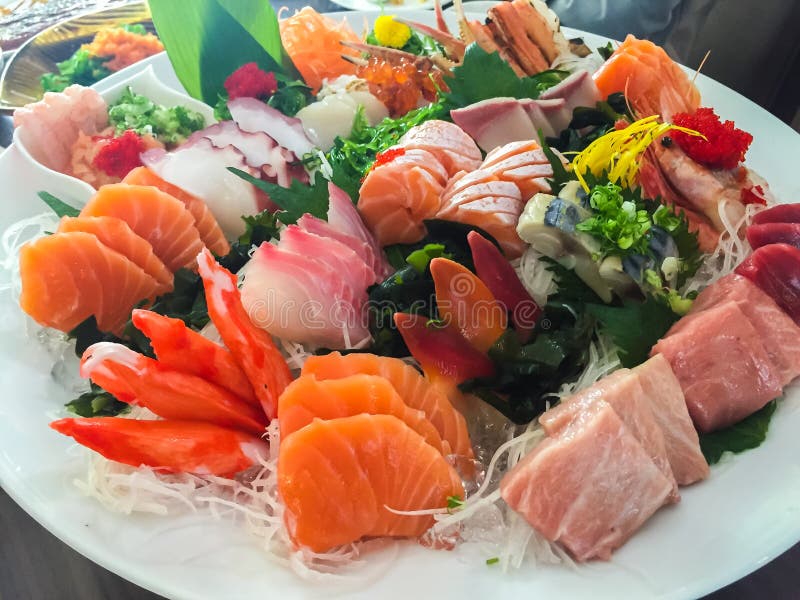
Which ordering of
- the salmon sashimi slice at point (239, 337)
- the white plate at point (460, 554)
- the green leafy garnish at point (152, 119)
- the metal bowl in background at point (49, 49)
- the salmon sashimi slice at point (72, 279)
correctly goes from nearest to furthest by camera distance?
1. the white plate at point (460, 554)
2. the salmon sashimi slice at point (239, 337)
3. the salmon sashimi slice at point (72, 279)
4. the green leafy garnish at point (152, 119)
5. the metal bowl in background at point (49, 49)

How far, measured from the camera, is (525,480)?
160 centimetres

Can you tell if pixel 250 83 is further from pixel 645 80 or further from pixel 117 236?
pixel 645 80

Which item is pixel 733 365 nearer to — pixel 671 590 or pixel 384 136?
pixel 671 590

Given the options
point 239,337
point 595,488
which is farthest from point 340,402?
point 595,488

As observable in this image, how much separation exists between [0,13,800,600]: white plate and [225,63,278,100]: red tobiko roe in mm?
2160

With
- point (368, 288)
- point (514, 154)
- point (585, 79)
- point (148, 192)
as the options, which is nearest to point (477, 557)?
point (368, 288)

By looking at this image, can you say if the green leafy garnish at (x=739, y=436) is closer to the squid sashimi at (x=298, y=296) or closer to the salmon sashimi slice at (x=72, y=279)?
the squid sashimi at (x=298, y=296)

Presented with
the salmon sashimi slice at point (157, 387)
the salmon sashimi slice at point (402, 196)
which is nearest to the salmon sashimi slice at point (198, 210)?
the salmon sashimi slice at point (402, 196)

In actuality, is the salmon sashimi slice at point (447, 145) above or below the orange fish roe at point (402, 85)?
above

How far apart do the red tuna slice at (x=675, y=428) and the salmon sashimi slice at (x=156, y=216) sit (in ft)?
5.95

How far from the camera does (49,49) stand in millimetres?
4082

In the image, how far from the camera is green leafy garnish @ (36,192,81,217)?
8.82ft

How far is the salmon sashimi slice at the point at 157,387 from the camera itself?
1797 mm

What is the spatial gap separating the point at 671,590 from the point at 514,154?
156cm
